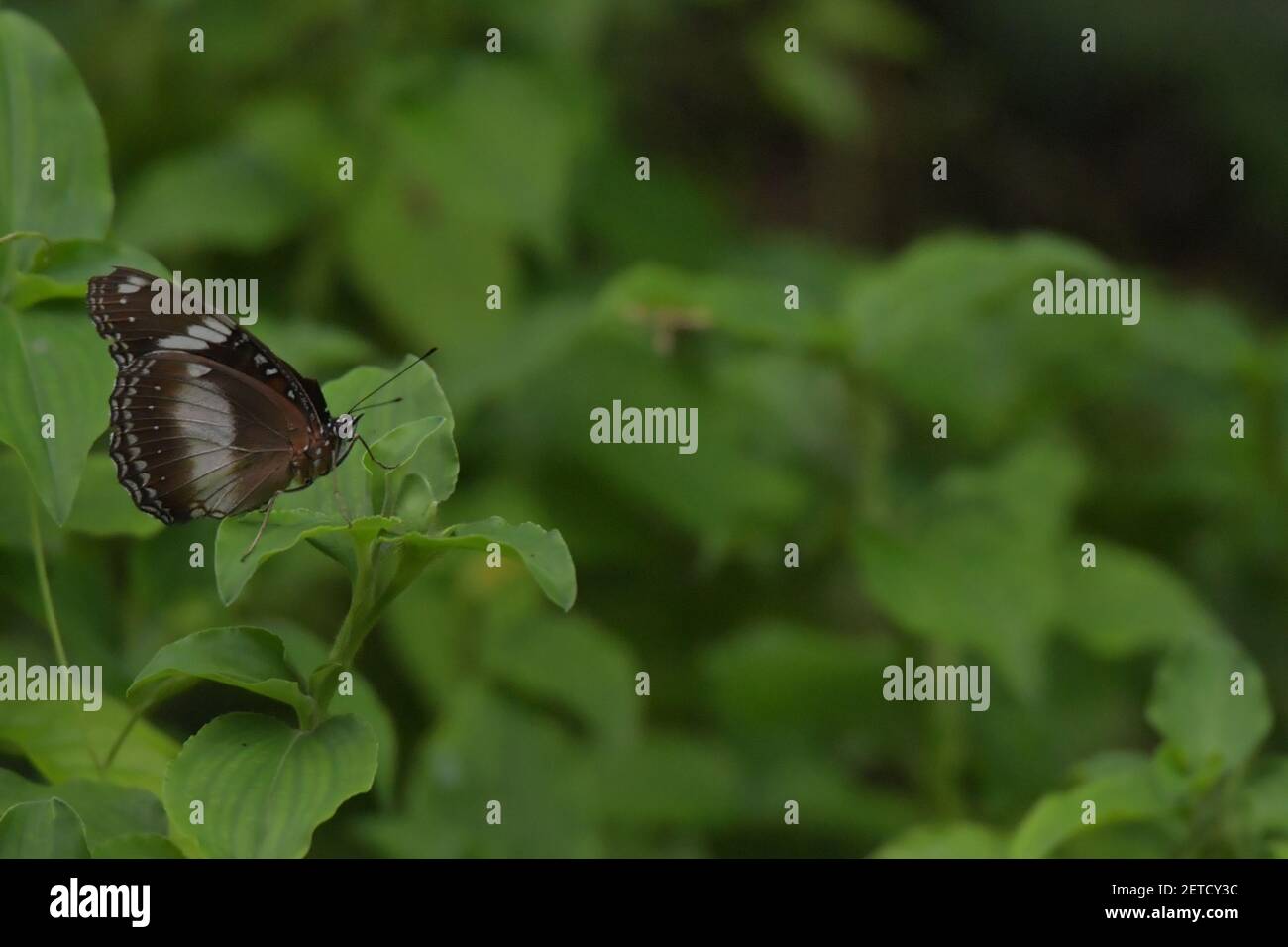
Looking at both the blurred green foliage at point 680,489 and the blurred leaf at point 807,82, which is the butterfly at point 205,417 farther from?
the blurred leaf at point 807,82

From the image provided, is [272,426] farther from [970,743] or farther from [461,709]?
[970,743]

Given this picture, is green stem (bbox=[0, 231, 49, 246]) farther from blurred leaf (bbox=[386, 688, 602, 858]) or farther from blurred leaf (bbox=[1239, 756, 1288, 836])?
blurred leaf (bbox=[1239, 756, 1288, 836])

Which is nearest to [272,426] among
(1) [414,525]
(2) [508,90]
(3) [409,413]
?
(3) [409,413]

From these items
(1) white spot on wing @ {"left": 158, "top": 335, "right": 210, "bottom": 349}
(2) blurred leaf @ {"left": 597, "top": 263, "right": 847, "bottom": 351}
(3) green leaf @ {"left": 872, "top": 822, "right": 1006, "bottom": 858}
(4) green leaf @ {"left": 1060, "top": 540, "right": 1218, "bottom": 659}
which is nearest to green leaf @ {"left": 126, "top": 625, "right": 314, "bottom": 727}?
(1) white spot on wing @ {"left": 158, "top": 335, "right": 210, "bottom": 349}

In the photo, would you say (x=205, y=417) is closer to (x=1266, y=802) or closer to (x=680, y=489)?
(x=1266, y=802)

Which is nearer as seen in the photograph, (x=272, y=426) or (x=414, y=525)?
(x=414, y=525)

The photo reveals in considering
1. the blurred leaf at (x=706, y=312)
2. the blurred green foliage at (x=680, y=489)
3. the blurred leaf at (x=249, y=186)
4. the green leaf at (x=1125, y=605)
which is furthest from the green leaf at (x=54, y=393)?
the green leaf at (x=1125, y=605)
